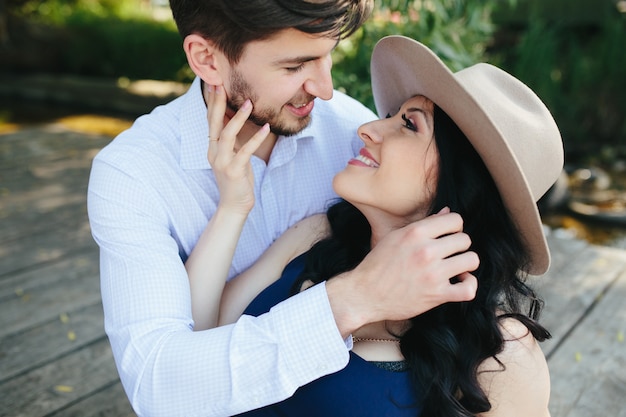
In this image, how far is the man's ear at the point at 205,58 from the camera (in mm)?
1970

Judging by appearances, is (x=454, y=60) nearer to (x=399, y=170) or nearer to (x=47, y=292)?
(x=399, y=170)

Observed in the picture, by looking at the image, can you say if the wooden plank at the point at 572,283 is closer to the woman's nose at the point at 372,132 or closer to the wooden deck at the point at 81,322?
the wooden deck at the point at 81,322

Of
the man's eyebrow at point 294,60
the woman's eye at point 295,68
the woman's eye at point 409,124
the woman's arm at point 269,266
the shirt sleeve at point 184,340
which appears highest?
the man's eyebrow at point 294,60

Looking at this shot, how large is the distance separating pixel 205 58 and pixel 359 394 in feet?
3.33

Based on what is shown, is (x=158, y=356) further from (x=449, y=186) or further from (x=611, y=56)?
(x=611, y=56)

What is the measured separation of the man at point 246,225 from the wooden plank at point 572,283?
1182 mm

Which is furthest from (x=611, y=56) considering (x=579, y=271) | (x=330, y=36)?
(x=330, y=36)

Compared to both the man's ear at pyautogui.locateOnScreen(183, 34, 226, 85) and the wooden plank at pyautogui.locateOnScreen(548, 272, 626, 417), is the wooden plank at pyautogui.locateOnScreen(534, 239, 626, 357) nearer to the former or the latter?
the wooden plank at pyautogui.locateOnScreen(548, 272, 626, 417)

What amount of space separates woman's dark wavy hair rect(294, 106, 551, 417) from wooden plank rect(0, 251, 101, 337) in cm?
149

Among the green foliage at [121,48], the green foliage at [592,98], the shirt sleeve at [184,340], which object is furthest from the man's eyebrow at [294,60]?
the green foliage at [121,48]

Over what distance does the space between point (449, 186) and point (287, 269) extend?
507 millimetres

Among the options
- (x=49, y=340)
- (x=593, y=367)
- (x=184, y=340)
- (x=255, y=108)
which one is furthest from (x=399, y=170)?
(x=49, y=340)

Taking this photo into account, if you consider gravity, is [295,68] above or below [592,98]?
above

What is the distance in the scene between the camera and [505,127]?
1.55 meters
